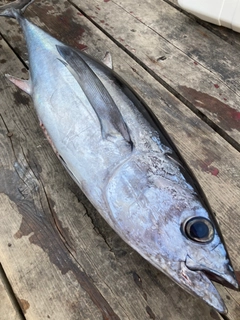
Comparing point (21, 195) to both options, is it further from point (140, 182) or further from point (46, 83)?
point (140, 182)

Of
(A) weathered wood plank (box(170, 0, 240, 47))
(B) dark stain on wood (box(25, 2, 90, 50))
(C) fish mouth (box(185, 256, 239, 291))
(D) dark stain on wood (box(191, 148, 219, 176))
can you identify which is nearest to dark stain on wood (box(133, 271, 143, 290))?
(C) fish mouth (box(185, 256, 239, 291))

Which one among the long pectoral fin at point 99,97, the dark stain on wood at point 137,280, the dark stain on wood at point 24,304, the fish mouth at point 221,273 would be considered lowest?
the dark stain on wood at point 24,304

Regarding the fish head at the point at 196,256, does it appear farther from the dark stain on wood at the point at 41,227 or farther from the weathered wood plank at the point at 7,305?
the weathered wood plank at the point at 7,305

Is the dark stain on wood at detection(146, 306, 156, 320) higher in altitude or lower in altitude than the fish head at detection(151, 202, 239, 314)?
lower

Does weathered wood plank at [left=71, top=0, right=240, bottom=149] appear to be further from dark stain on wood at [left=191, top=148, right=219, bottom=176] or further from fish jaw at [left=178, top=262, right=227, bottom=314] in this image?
fish jaw at [left=178, top=262, right=227, bottom=314]

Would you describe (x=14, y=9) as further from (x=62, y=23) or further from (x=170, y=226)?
(x=170, y=226)

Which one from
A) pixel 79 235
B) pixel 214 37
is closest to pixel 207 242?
pixel 79 235

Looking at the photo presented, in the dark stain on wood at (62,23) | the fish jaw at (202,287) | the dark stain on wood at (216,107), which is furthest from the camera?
the dark stain on wood at (62,23)

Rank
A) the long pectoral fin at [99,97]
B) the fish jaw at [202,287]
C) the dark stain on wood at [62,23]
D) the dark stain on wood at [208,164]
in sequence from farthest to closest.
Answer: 1. the dark stain on wood at [62,23]
2. the dark stain on wood at [208,164]
3. the long pectoral fin at [99,97]
4. the fish jaw at [202,287]

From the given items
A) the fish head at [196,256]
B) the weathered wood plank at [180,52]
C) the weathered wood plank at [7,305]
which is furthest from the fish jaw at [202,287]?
the weathered wood plank at [180,52]
